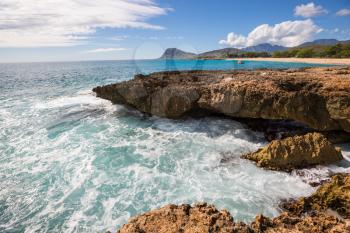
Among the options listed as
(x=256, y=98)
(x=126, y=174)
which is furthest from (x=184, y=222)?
(x=256, y=98)

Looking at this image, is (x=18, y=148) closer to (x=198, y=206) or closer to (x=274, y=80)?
(x=198, y=206)

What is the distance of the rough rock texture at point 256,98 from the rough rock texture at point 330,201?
16.7 ft

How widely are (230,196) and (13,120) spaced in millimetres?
16982

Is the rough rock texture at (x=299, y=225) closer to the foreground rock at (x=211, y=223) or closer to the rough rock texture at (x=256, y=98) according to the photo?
the foreground rock at (x=211, y=223)

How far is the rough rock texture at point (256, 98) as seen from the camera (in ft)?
38.9

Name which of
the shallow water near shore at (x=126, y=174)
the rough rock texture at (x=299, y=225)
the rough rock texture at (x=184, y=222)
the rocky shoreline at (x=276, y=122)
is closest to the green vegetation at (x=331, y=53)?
the rocky shoreline at (x=276, y=122)

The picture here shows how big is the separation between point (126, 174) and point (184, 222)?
5.70 m

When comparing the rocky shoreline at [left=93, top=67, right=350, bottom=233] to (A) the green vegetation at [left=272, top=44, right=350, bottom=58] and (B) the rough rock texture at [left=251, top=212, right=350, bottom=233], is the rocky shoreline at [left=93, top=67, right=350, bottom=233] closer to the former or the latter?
(B) the rough rock texture at [left=251, top=212, right=350, bottom=233]

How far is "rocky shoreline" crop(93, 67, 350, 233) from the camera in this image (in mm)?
4625

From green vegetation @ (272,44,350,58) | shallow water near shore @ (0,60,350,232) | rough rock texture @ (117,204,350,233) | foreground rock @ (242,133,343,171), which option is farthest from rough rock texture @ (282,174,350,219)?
green vegetation @ (272,44,350,58)

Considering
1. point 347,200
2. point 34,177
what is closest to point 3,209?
point 34,177

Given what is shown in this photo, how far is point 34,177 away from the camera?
32.2 ft

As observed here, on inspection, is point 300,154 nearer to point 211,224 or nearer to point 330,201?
point 330,201

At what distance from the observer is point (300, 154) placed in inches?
384
